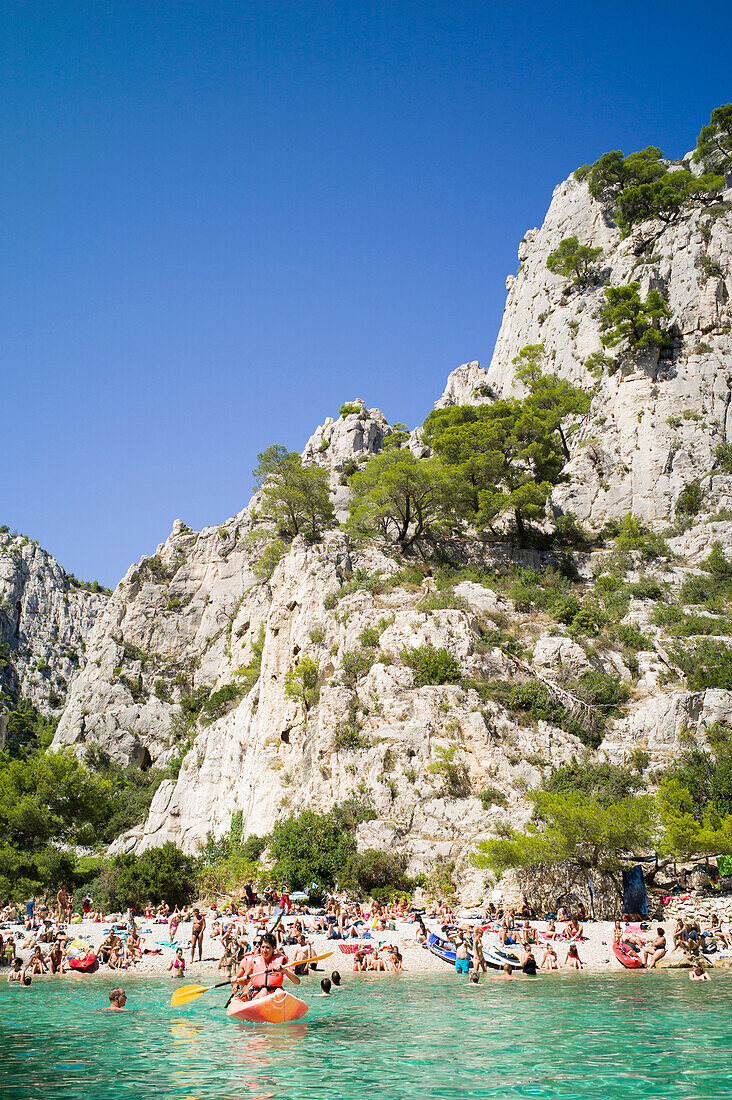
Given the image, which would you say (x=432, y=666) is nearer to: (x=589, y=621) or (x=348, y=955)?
(x=589, y=621)

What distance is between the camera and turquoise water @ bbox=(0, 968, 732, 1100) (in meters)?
10.6

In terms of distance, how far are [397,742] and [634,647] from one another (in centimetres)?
1521

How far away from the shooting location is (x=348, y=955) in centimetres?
2355

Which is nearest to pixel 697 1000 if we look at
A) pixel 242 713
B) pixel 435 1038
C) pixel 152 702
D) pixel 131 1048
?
pixel 435 1038

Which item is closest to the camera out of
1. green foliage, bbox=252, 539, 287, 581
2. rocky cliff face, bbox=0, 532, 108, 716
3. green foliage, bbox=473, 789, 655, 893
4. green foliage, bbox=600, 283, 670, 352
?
green foliage, bbox=473, 789, 655, 893

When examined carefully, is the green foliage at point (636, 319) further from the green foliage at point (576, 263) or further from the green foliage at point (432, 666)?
the green foliage at point (432, 666)

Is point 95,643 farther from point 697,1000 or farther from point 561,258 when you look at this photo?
point 697,1000

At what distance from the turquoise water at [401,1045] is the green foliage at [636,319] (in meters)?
46.6

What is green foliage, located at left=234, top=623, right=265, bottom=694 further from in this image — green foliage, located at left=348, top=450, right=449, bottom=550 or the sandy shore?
the sandy shore

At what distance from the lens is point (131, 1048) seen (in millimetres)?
13547

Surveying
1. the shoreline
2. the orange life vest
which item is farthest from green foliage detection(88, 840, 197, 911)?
the orange life vest

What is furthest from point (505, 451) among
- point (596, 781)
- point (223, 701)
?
point (223, 701)

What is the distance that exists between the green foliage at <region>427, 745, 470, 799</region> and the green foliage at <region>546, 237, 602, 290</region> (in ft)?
176

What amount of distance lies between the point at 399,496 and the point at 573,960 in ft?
104
